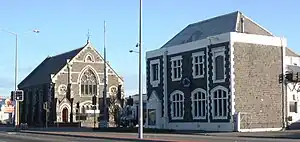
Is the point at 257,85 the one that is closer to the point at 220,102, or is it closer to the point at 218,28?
the point at 220,102

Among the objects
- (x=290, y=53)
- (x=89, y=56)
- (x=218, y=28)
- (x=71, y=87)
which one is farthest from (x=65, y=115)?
(x=290, y=53)

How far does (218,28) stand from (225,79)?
25.6 ft

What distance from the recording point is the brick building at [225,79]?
5206 centimetres

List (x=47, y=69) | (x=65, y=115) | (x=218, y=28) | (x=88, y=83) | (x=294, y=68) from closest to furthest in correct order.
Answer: (x=218, y=28), (x=294, y=68), (x=65, y=115), (x=88, y=83), (x=47, y=69)

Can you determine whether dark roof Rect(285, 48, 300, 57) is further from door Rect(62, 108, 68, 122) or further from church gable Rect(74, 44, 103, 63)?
church gable Rect(74, 44, 103, 63)

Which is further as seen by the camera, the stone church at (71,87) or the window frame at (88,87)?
the window frame at (88,87)

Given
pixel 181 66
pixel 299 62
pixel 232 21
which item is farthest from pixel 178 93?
pixel 299 62

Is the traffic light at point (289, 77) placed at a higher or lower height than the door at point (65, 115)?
higher

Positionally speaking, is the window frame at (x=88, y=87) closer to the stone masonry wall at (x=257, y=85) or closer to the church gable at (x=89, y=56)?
the church gable at (x=89, y=56)

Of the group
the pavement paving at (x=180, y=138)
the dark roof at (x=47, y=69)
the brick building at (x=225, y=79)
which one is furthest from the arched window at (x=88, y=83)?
the pavement paving at (x=180, y=138)

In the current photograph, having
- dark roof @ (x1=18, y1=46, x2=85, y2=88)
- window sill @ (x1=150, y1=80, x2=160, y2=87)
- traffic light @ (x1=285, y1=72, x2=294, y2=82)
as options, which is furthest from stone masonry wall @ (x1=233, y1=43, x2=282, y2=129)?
dark roof @ (x1=18, y1=46, x2=85, y2=88)

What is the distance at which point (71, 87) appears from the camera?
96562 mm

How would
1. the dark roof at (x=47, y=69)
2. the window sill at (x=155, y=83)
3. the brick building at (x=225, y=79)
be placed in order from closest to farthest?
the brick building at (x=225, y=79) < the window sill at (x=155, y=83) < the dark roof at (x=47, y=69)

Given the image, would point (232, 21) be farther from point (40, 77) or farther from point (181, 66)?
point (40, 77)
